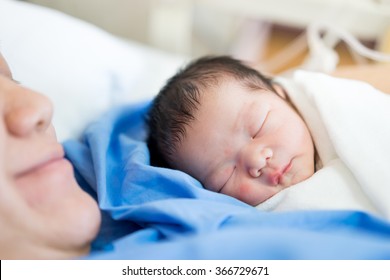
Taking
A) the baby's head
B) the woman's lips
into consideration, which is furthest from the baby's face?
the woman's lips

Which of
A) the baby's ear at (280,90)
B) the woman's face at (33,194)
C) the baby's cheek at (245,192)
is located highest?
the baby's ear at (280,90)

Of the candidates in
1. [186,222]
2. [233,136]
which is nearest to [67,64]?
[233,136]

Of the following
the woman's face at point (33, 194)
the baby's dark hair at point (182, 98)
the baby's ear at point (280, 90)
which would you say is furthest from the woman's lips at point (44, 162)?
the baby's ear at point (280, 90)

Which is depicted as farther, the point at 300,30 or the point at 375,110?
the point at 300,30

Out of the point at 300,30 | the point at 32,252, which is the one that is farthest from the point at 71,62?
the point at 300,30

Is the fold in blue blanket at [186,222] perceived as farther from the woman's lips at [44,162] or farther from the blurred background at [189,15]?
the blurred background at [189,15]

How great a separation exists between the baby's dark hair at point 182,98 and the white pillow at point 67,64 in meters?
0.20

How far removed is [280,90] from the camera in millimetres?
997

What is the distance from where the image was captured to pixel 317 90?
3.03ft

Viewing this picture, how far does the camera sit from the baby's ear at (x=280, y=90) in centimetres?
97

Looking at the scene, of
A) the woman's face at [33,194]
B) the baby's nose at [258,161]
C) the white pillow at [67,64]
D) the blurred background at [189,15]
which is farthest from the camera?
the blurred background at [189,15]
